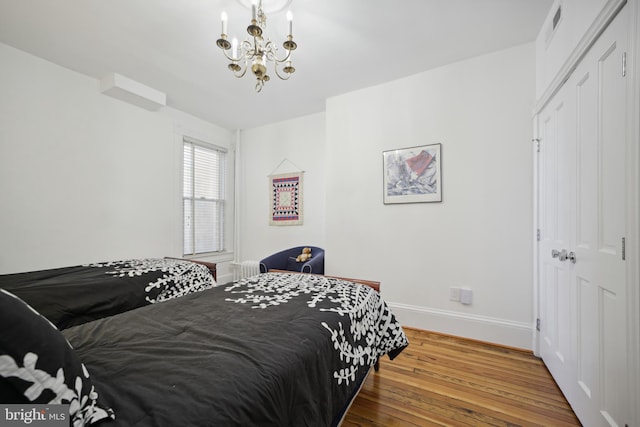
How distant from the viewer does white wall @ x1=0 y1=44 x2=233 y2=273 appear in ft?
Result: 8.37

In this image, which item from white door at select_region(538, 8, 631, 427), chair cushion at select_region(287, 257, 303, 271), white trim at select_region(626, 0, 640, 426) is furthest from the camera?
chair cushion at select_region(287, 257, 303, 271)

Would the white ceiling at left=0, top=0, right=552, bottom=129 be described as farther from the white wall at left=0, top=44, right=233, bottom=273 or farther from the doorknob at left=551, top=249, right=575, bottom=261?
the doorknob at left=551, top=249, right=575, bottom=261

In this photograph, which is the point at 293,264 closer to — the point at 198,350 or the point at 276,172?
the point at 276,172

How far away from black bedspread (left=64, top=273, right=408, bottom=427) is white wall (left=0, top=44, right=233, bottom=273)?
2.21 meters

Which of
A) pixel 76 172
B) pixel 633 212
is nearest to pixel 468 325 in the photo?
pixel 633 212

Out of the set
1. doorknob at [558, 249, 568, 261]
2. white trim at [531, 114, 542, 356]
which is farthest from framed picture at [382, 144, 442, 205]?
doorknob at [558, 249, 568, 261]

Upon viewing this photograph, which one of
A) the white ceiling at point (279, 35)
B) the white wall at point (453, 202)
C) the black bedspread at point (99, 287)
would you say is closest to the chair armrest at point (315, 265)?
the white wall at point (453, 202)

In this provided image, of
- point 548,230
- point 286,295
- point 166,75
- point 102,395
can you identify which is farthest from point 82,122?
point 548,230

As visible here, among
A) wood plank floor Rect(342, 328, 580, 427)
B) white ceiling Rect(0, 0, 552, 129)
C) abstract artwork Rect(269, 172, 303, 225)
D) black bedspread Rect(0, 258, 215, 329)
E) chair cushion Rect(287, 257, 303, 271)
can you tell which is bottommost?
wood plank floor Rect(342, 328, 580, 427)

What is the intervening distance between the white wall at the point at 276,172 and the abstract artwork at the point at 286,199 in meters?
0.09

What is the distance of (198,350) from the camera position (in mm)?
988

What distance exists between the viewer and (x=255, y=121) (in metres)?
4.48

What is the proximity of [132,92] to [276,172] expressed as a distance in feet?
6.87

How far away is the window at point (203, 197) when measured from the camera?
4.19 metres
